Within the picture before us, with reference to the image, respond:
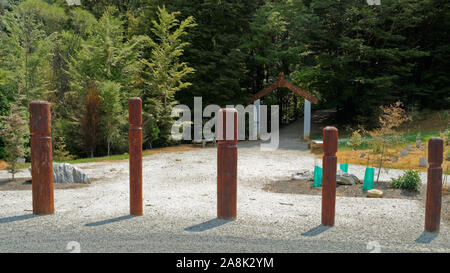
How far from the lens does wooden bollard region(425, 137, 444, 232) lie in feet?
13.6

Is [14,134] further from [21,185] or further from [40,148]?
[40,148]

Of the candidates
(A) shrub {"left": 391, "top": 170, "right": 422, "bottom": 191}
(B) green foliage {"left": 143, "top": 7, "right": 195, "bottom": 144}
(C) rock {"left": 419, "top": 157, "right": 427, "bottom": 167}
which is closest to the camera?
(A) shrub {"left": 391, "top": 170, "right": 422, "bottom": 191}

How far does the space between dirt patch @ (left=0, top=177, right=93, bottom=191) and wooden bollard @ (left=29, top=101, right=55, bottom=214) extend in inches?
117

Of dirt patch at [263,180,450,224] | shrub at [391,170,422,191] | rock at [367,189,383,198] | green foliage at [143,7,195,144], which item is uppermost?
green foliage at [143,7,195,144]

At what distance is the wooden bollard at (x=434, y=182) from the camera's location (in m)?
4.13

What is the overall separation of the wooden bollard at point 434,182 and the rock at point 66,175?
6405 mm

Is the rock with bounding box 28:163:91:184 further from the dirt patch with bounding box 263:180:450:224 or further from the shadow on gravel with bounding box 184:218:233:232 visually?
the shadow on gravel with bounding box 184:218:233:232

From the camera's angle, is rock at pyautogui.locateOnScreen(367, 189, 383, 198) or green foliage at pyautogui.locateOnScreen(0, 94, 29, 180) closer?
rock at pyautogui.locateOnScreen(367, 189, 383, 198)

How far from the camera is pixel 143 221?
4.46 metres

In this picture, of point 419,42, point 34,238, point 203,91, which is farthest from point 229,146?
point 419,42

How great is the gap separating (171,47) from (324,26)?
8905 millimetres

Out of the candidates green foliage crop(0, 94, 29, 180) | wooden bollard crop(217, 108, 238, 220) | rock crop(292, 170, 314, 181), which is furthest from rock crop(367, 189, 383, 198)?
green foliage crop(0, 94, 29, 180)

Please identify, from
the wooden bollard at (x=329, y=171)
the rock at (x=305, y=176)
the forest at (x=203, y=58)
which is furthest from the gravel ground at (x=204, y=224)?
the forest at (x=203, y=58)

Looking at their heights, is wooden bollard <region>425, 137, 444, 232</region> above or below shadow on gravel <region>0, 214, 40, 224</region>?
above
